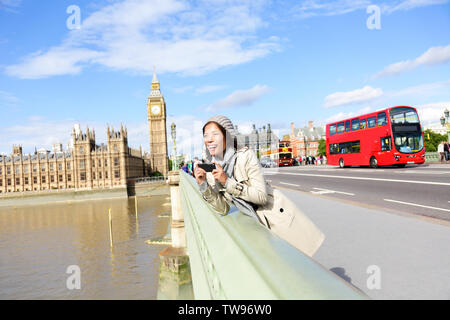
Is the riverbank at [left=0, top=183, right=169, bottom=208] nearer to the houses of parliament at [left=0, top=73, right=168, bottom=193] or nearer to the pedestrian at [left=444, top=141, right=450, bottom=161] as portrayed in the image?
the houses of parliament at [left=0, top=73, right=168, bottom=193]

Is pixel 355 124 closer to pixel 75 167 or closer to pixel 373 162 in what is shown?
pixel 373 162

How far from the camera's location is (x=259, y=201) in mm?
2668

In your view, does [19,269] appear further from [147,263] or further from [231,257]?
[231,257]

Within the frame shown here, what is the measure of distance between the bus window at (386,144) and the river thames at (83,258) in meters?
16.9

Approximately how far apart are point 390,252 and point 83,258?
2818 cm

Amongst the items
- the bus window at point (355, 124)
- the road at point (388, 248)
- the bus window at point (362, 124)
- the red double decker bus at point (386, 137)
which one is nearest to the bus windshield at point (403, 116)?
the red double decker bus at point (386, 137)

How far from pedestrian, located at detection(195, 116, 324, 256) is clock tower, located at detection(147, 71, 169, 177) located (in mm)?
117692

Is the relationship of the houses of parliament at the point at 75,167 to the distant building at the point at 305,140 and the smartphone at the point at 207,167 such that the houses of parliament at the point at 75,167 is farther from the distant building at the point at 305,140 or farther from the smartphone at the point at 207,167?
the smartphone at the point at 207,167

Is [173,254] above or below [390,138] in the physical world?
below

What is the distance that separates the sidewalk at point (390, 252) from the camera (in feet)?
11.1

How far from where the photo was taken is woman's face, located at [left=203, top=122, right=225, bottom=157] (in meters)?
3.05

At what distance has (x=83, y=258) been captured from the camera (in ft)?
93.3
